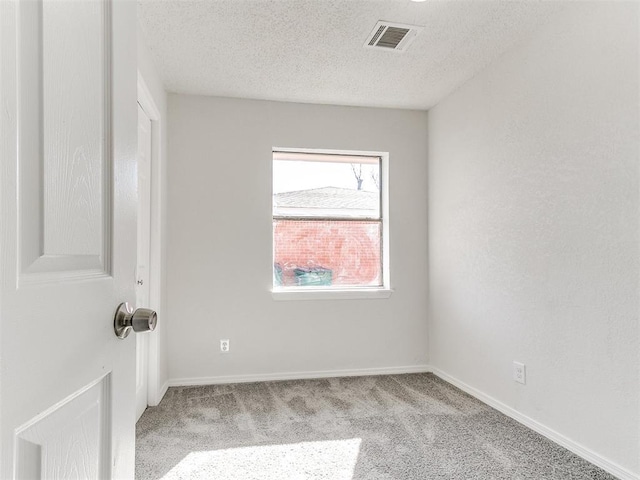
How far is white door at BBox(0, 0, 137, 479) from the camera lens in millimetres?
474

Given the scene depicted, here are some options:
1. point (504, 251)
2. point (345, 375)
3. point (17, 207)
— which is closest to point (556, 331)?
point (504, 251)

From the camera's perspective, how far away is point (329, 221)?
3771 mm

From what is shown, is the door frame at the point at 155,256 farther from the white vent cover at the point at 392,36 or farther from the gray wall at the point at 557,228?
the gray wall at the point at 557,228

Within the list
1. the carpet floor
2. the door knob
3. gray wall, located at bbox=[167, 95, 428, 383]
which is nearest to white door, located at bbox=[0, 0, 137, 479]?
the door knob

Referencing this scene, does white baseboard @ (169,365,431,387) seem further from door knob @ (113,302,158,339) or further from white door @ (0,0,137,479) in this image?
door knob @ (113,302,158,339)

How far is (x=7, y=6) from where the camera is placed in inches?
18.2

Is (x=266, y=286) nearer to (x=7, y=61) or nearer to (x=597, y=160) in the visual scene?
(x=597, y=160)

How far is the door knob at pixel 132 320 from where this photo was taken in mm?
755

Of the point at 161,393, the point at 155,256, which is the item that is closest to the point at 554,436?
the point at 161,393

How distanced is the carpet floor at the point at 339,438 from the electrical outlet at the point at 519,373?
0.26 m

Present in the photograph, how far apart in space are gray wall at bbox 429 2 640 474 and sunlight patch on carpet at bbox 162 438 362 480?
3.82 ft

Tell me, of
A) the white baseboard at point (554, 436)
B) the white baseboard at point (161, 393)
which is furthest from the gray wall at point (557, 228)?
the white baseboard at point (161, 393)

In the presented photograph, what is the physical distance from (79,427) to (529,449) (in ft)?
7.63

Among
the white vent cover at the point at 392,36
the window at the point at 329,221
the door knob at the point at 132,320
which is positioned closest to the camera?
the door knob at the point at 132,320
